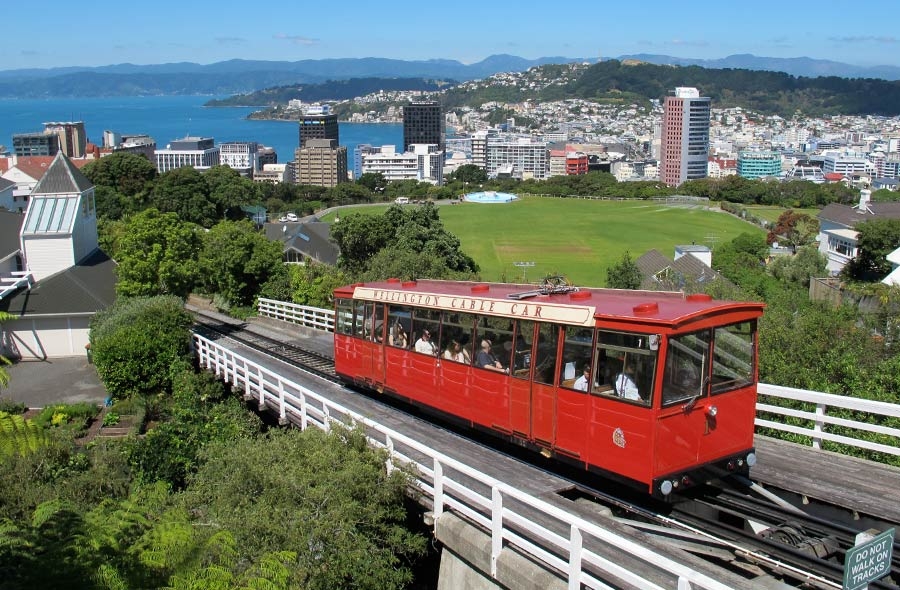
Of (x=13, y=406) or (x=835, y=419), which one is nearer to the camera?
(x=835, y=419)

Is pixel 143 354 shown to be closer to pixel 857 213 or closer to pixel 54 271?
pixel 54 271

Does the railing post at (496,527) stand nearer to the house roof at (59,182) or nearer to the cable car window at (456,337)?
the cable car window at (456,337)

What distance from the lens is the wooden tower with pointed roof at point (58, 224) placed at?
127ft

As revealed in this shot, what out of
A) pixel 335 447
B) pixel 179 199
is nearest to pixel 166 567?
pixel 335 447

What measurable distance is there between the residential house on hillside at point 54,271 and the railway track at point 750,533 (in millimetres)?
28404

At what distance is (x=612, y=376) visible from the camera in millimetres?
10914

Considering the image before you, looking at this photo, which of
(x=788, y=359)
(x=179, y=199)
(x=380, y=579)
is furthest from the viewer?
(x=179, y=199)

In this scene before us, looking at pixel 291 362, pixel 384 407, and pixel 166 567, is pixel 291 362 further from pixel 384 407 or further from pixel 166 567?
pixel 166 567

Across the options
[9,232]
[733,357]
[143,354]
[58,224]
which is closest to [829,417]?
[733,357]

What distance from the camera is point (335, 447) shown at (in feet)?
Answer: 38.3

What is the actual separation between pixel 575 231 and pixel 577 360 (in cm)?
10232

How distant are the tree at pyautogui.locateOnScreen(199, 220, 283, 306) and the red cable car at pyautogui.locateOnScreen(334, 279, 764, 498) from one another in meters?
25.2

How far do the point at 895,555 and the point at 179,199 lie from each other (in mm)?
80926

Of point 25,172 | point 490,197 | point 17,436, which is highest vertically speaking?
point 17,436
